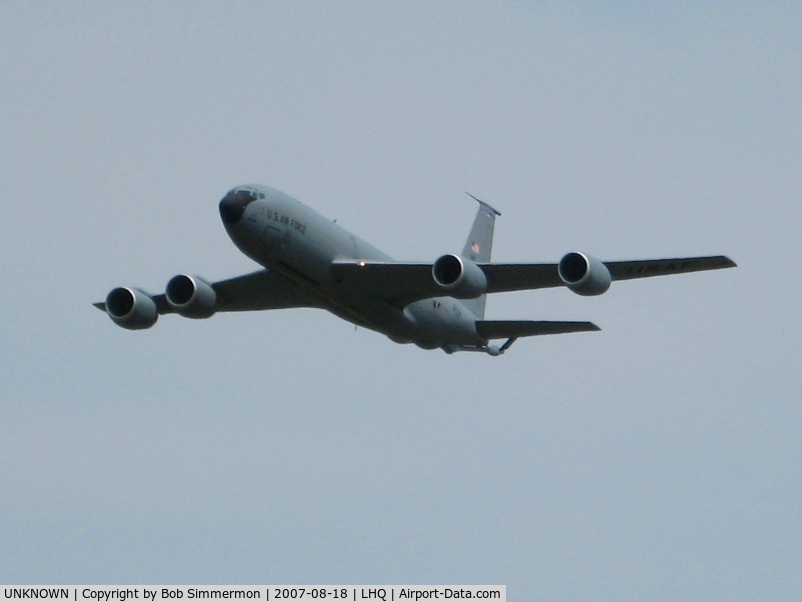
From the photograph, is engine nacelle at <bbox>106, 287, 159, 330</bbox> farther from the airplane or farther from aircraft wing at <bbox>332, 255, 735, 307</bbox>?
aircraft wing at <bbox>332, 255, 735, 307</bbox>

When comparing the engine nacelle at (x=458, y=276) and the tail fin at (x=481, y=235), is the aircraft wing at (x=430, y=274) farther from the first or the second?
the tail fin at (x=481, y=235)

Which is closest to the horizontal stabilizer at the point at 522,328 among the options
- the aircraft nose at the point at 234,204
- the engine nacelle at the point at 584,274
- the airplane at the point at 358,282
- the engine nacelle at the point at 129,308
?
the airplane at the point at 358,282

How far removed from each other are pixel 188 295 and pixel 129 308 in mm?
2329

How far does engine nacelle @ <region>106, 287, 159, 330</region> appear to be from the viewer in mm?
66562

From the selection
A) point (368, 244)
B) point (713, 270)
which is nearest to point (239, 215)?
point (368, 244)

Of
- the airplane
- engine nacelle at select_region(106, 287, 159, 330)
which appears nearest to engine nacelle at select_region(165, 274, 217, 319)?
the airplane

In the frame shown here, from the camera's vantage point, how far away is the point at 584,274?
59.2 m

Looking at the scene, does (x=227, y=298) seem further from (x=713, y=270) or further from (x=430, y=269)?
(x=713, y=270)

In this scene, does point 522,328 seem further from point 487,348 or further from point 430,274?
point 430,274

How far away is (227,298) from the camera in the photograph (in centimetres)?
6906

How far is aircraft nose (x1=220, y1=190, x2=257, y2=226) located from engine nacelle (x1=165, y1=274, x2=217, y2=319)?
6.09 metres

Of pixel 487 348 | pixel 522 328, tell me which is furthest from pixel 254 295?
pixel 522 328

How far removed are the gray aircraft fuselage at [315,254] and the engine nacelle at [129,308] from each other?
671 centimetres

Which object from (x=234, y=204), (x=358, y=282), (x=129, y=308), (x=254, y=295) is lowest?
(x=358, y=282)
